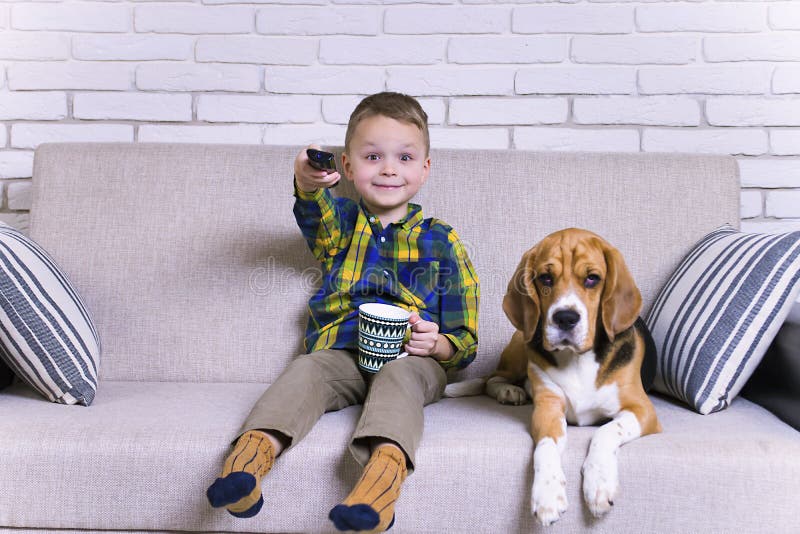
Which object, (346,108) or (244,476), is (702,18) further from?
(244,476)

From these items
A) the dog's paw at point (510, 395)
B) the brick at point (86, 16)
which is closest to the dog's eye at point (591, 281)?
the dog's paw at point (510, 395)

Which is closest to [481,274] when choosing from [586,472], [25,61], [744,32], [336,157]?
[336,157]

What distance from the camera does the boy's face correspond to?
6.61 feet

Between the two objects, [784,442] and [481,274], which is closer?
[784,442]

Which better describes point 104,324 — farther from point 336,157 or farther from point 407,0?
point 407,0

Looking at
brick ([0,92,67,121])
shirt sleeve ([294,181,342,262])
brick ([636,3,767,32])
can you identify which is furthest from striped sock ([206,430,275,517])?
brick ([636,3,767,32])

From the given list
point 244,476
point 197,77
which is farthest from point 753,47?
point 244,476

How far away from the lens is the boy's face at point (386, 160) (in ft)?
6.61

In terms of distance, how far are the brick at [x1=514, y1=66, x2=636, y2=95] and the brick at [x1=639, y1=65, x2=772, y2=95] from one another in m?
0.05

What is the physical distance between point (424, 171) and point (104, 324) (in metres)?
1.02

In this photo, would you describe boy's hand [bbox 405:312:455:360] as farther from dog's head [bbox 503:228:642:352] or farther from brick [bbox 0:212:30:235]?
brick [bbox 0:212:30:235]

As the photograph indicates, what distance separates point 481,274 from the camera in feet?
7.08

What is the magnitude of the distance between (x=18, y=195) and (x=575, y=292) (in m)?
2.04

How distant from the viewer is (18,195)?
2.63m
